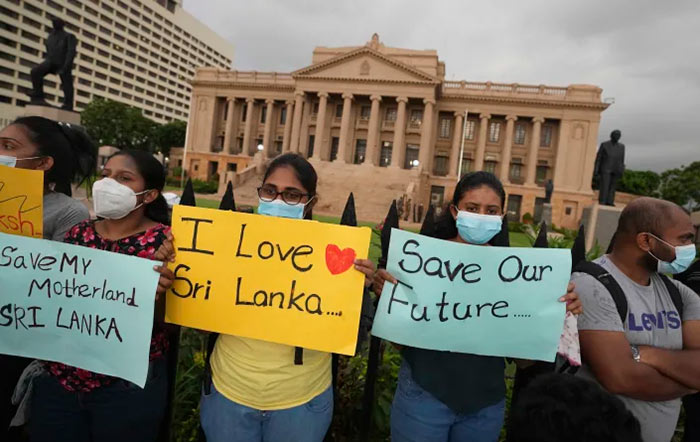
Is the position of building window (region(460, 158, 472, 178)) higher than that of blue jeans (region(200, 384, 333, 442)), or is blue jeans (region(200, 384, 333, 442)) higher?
building window (region(460, 158, 472, 178))

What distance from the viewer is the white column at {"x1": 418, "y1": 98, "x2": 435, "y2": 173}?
44281mm

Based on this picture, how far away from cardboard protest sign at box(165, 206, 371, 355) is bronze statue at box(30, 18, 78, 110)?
11.1 m

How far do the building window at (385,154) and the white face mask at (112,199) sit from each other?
155ft

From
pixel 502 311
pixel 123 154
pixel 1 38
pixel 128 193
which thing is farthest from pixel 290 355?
pixel 1 38

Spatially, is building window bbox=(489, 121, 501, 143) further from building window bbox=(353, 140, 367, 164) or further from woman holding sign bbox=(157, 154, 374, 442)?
woman holding sign bbox=(157, 154, 374, 442)

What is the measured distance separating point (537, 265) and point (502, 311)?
295 millimetres

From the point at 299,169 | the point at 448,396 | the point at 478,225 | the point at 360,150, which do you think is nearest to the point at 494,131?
the point at 360,150

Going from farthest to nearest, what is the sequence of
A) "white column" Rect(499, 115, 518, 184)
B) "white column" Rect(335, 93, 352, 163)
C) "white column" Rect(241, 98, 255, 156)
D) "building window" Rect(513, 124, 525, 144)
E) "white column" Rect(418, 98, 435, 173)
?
"white column" Rect(241, 98, 255, 156) → "building window" Rect(513, 124, 525, 144) → "white column" Rect(499, 115, 518, 184) → "white column" Rect(335, 93, 352, 163) → "white column" Rect(418, 98, 435, 173)

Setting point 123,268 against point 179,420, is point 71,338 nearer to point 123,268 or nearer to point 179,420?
point 123,268

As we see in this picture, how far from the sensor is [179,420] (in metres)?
2.62

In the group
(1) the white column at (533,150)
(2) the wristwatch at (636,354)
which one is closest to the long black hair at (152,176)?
(2) the wristwatch at (636,354)

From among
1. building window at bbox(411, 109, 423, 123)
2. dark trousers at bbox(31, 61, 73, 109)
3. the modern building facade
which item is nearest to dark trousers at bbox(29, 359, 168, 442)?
dark trousers at bbox(31, 61, 73, 109)

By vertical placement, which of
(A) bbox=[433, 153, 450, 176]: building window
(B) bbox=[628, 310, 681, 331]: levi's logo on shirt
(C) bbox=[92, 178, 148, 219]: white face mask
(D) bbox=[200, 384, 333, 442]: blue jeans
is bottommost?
(D) bbox=[200, 384, 333, 442]: blue jeans

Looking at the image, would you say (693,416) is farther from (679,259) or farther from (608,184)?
(608,184)
